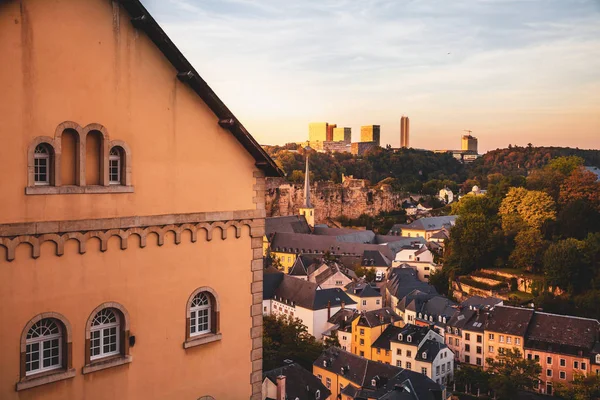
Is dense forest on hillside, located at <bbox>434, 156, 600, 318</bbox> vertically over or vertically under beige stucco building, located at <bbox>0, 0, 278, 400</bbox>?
under

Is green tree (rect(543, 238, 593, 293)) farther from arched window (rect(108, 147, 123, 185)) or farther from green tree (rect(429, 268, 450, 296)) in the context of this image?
arched window (rect(108, 147, 123, 185))

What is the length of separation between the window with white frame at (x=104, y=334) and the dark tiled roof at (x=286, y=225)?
75194mm

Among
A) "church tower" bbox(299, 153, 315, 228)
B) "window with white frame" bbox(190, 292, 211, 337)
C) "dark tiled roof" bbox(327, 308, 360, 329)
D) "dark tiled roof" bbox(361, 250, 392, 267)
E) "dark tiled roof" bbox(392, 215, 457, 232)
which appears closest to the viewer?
"window with white frame" bbox(190, 292, 211, 337)

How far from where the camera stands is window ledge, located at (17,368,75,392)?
7.15 meters

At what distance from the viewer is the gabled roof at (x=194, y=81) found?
26.3 feet

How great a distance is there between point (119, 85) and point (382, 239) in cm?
7979

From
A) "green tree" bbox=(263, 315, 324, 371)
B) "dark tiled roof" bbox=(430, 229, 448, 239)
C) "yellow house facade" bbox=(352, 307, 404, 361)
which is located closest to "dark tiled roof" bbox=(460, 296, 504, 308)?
"yellow house facade" bbox=(352, 307, 404, 361)

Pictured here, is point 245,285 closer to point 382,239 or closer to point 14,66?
point 14,66

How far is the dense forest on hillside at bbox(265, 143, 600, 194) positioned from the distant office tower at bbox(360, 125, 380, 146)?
23.5 metres

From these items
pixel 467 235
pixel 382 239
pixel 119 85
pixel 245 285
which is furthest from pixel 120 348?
pixel 382 239

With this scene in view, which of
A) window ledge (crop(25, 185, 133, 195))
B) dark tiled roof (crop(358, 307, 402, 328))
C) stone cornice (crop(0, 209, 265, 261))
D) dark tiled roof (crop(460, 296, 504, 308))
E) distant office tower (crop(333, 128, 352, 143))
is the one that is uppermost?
distant office tower (crop(333, 128, 352, 143))

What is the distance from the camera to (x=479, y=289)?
177 ft

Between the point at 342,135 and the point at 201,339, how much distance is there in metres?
176

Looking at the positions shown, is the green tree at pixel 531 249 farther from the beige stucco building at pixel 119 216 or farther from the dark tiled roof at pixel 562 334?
the beige stucco building at pixel 119 216
